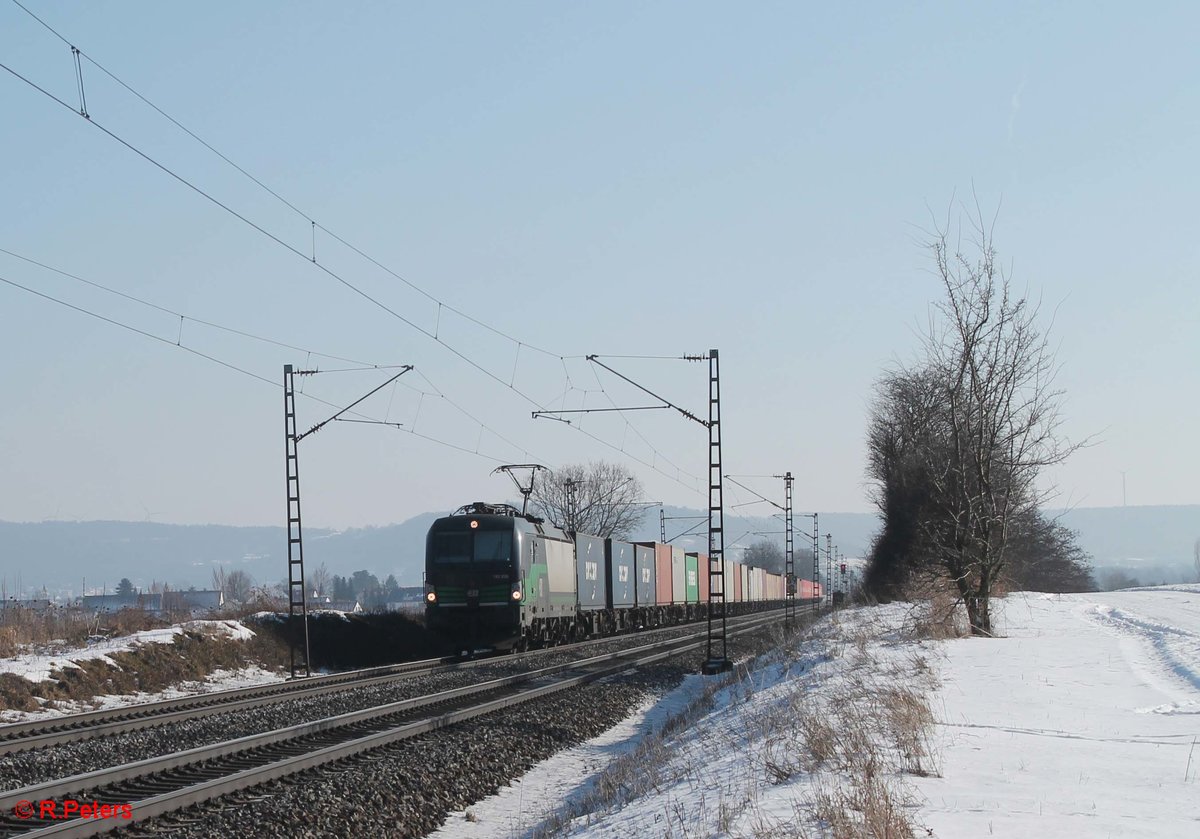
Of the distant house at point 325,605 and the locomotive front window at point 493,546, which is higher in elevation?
the locomotive front window at point 493,546

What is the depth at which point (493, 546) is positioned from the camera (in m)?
30.7

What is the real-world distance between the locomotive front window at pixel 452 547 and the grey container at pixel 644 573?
16535 millimetres

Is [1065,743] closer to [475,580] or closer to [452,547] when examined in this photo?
[475,580]

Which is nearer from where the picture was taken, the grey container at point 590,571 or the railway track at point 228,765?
the railway track at point 228,765

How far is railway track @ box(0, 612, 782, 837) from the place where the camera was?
8.98 meters

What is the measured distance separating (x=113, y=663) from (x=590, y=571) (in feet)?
65.6

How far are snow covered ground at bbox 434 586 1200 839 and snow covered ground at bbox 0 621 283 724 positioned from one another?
9.41 m

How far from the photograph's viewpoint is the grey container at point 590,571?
127ft

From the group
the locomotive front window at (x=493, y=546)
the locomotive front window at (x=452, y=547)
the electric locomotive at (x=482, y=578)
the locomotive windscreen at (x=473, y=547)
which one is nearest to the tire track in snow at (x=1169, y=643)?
the electric locomotive at (x=482, y=578)

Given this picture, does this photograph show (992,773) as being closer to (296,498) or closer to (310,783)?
(310,783)

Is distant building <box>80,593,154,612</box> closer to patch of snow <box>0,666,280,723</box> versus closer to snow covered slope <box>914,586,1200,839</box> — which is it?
patch of snow <box>0,666,280,723</box>

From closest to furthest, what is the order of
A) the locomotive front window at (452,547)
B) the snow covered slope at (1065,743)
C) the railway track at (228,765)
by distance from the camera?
the snow covered slope at (1065,743) < the railway track at (228,765) < the locomotive front window at (452,547)

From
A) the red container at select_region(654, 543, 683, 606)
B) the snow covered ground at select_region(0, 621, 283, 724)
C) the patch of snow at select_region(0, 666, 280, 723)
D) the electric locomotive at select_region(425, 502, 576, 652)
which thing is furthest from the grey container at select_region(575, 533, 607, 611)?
the patch of snow at select_region(0, 666, 280, 723)

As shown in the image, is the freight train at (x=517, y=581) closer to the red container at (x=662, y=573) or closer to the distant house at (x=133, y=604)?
the red container at (x=662, y=573)
